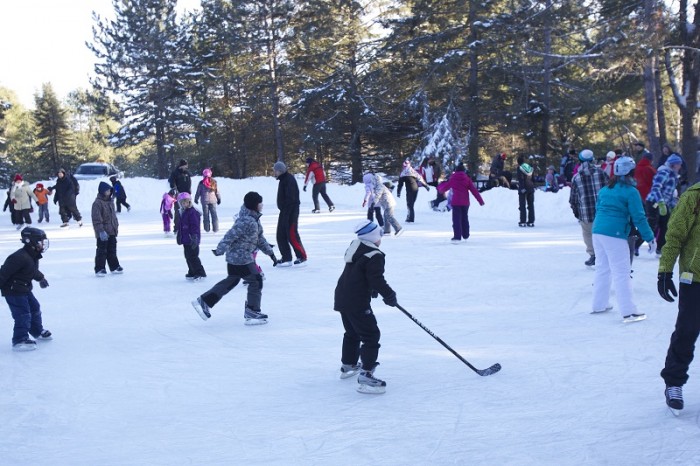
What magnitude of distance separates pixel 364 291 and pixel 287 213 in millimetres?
6059

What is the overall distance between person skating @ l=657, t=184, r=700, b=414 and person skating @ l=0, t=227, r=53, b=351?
561 centimetres

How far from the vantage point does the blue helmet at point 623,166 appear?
6.57m

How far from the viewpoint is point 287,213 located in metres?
11.1

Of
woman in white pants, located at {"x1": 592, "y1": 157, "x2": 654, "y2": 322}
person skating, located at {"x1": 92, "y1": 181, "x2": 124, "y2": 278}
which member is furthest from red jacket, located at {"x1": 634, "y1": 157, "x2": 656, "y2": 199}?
person skating, located at {"x1": 92, "y1": 181, "x2": 124, "y2": 278}

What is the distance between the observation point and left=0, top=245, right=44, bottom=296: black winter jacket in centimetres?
663

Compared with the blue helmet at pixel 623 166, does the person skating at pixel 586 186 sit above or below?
below

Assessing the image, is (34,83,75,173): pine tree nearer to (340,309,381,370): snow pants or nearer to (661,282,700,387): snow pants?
(340,309,381,370): snow pants

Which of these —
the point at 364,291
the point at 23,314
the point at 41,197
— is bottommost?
the point at 23,314

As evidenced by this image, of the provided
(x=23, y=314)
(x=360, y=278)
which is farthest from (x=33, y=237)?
(x=360, y=278)

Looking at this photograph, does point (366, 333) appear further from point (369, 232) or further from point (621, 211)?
point (621, 211)

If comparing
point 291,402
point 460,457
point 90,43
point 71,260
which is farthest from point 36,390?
point 90,43

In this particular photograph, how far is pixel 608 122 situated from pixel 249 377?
30483 mm

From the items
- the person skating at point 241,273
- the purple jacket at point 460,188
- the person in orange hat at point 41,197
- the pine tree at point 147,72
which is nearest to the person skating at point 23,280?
the person skating at point 241,273

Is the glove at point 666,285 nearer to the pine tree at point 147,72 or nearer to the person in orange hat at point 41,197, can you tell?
the person in orange hat at point 41,197
